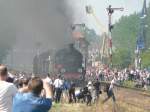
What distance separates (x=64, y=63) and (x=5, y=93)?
35028mm

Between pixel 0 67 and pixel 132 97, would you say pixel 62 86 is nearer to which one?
pixel 132 97

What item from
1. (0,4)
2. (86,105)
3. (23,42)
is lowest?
(86,105)

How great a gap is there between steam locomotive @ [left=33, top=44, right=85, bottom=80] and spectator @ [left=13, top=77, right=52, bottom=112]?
33.7m

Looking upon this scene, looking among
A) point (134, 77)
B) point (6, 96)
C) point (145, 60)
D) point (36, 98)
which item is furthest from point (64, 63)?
point (145, 60)

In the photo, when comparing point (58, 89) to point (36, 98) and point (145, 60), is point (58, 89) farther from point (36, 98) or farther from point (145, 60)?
point (145, 60)

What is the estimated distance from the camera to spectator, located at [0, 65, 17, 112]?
7.76 meters

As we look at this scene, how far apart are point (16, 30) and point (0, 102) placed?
50.2 m

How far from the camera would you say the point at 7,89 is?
25.6 ft

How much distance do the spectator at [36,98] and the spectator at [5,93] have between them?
55 centimetres

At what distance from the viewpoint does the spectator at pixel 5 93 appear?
25.5 feet

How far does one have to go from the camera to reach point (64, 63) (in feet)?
140

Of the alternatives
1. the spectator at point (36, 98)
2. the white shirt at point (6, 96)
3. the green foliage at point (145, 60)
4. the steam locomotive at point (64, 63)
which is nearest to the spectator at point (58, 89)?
the steam locomotive at point (64, 63)

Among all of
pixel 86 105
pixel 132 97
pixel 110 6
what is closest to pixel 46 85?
pixel 86 105

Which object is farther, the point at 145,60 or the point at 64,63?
the point at 145,60
